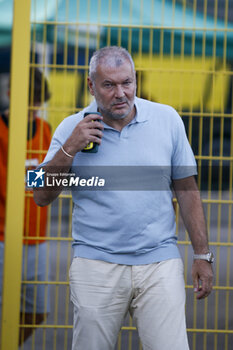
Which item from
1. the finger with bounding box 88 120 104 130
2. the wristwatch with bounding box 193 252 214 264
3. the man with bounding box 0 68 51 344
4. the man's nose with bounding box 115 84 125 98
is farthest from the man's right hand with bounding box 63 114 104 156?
the man with bounding box 0 68 51 344

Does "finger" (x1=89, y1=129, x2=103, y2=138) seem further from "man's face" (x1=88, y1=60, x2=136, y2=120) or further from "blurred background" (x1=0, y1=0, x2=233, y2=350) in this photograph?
"blurred background" (x1=0, y1=0, x2=233, y2=350)

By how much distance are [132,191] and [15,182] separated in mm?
1003

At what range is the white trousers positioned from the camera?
10.2ft

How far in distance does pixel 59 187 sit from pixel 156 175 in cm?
43

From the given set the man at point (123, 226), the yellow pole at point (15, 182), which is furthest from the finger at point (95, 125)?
the yellow pole at point (15, 182)

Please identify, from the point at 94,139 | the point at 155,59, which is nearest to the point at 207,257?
the point at 94,139

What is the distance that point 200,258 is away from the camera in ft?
10.8

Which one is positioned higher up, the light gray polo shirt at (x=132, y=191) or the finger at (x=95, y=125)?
the finger at (x=95, y=125)

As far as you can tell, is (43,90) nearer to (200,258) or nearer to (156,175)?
(156,175)

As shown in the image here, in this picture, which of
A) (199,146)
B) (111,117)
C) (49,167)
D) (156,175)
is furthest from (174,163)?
(199,146)

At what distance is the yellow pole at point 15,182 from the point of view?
397 cm

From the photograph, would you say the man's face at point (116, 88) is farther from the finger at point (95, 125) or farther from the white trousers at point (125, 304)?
the white trousers at point (125, 304)

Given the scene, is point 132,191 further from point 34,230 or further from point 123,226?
point 34,230

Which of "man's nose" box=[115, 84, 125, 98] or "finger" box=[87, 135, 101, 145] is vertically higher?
"man's nose" box=[115, 84, 125, 98]
